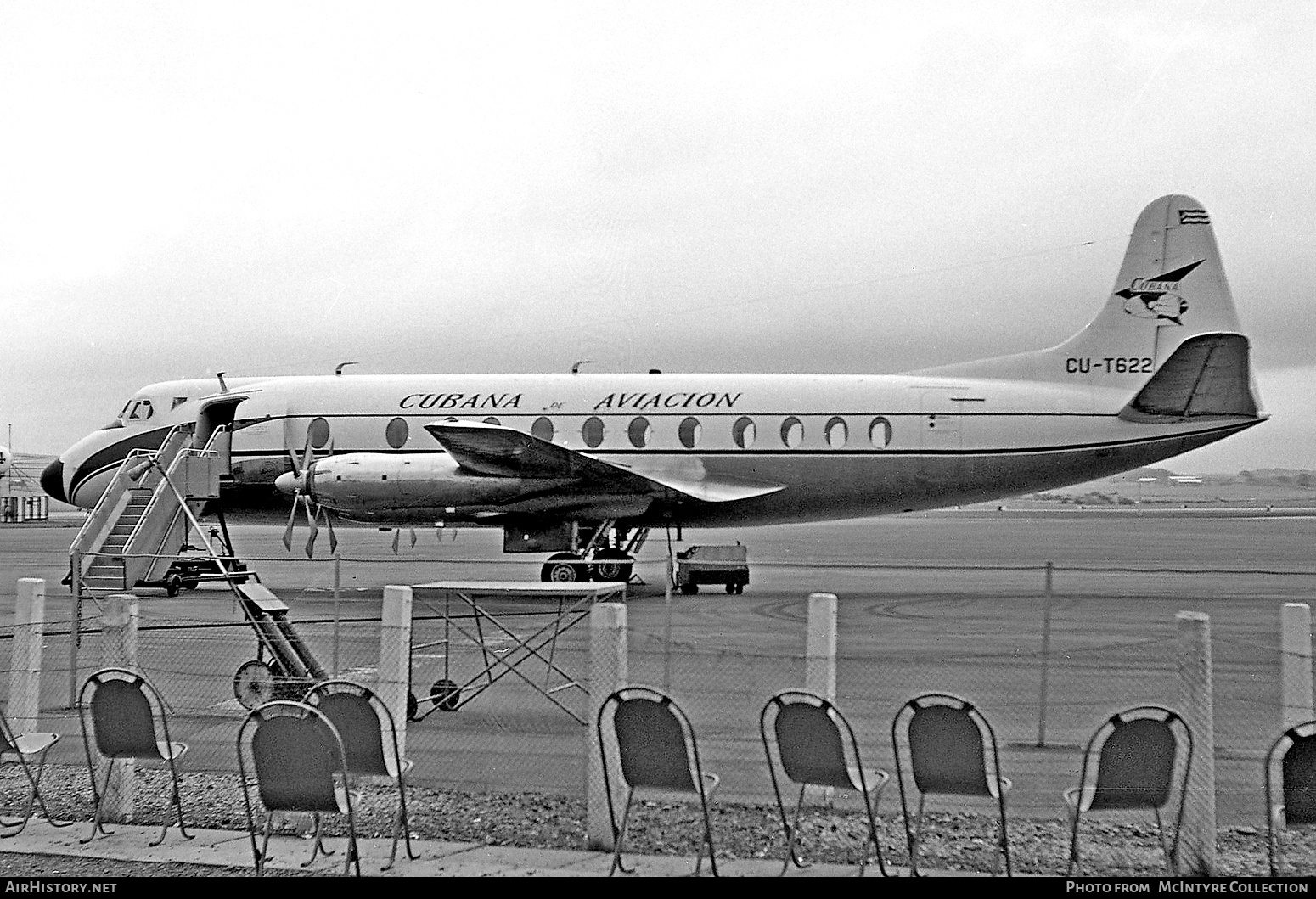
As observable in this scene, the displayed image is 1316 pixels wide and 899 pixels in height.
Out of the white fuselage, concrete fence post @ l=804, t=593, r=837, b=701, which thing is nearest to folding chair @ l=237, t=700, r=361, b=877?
concrete fence post @ l=804, t=593, r=837, b=701

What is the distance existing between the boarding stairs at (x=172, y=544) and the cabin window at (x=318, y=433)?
1519mm

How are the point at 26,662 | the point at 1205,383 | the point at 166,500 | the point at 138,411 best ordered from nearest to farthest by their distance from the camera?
the point at 26,662 < the point at 166,500 < the point at 1205,383 < the point at 138,411

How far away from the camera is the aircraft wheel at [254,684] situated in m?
10.2

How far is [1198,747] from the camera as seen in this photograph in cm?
655

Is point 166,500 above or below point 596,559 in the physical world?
above

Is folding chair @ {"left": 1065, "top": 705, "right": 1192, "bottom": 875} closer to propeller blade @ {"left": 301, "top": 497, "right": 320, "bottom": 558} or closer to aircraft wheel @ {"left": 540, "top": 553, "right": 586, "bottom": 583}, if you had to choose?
aircraft wheel @ {"left": 540, "top": 553, "right": 586, "bottom": 583}

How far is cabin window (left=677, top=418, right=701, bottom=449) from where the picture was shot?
2211 cm

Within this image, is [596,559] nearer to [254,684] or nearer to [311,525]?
[311,525]

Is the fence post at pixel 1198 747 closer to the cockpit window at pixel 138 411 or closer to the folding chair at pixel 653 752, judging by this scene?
the folding chair at pixel 653 752

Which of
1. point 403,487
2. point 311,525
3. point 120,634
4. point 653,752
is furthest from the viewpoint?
point 403,487

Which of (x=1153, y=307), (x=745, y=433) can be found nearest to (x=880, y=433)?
(x=745, y=433)

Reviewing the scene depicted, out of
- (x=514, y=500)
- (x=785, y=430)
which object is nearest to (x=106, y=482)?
(x=514, y=500)

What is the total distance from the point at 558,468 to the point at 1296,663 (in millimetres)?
15117

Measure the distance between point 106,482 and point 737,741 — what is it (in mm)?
18172
